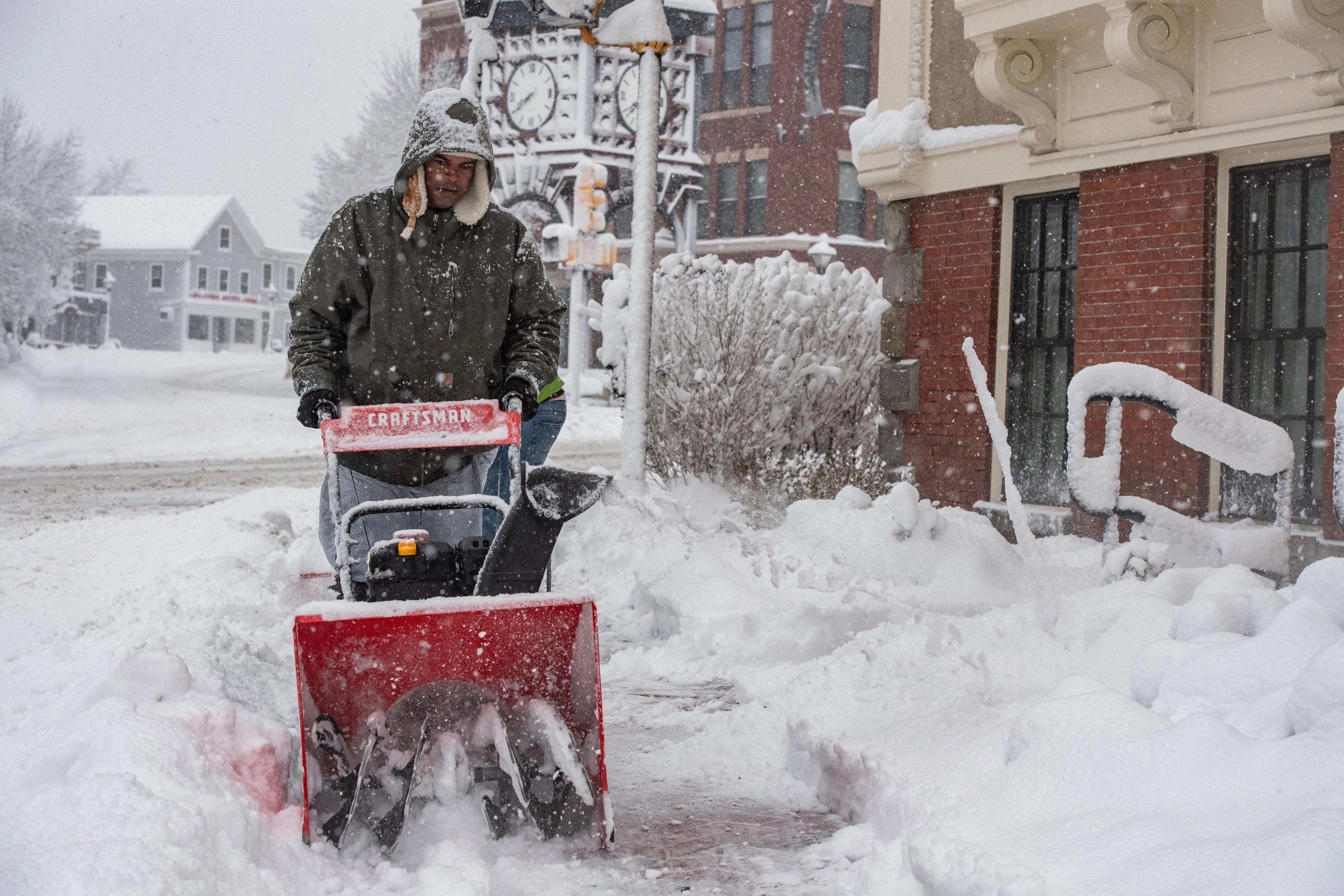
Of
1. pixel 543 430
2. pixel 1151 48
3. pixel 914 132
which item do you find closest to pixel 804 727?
pixel 543 430

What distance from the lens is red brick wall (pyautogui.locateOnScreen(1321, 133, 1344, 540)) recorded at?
6926 mm

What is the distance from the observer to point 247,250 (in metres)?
67.2

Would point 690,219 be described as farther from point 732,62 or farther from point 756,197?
point 732,62

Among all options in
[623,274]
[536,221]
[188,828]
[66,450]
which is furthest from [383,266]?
[536,221]

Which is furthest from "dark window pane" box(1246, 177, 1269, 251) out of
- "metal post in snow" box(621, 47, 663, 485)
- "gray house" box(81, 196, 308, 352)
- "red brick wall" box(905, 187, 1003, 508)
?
"gray house" box(81, 196, 308, 352)

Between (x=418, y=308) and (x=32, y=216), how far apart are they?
1567 inches

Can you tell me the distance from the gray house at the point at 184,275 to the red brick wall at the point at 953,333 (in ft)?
186

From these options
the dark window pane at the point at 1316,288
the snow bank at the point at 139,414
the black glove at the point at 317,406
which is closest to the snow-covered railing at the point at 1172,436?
the dark window pane at the point at 1316,288

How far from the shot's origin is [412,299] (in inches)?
170

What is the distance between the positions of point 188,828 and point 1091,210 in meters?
7.41

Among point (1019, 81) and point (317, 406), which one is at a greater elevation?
point (1019, 81)

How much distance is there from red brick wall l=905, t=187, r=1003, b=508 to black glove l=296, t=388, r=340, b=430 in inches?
243

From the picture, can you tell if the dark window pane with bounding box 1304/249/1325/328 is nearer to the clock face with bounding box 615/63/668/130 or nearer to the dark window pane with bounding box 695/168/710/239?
the clock face with bounding box 615/63/668/130

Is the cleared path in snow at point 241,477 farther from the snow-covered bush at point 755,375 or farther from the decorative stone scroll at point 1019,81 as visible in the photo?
the decorative stone scroll at point 1019,81
